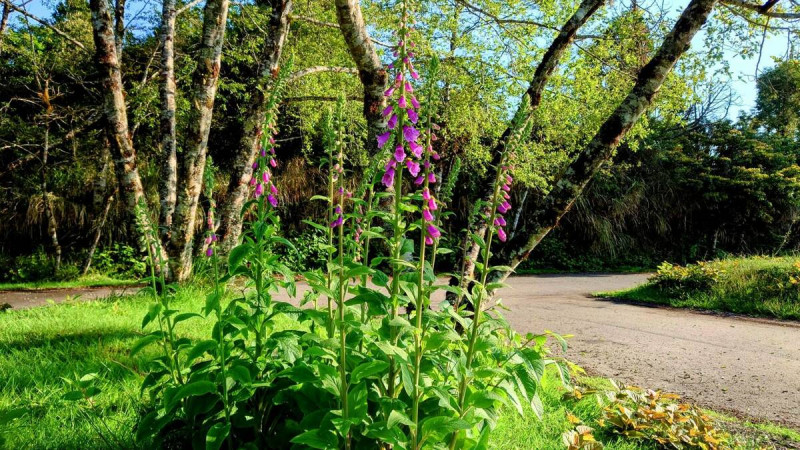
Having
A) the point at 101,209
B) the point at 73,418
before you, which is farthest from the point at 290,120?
the point at 73,418

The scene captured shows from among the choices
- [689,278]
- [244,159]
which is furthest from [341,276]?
[689,278]

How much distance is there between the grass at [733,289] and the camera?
8980mm

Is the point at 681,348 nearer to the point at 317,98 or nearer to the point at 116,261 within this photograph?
the point at 317,98

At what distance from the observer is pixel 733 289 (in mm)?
9711

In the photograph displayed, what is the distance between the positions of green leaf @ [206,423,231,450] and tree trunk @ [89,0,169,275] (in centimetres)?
481

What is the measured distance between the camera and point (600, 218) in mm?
17219

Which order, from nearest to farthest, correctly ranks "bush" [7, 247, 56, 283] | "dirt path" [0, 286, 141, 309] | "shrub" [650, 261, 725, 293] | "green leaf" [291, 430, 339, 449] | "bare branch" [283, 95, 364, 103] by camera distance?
"green leaf" [291, 430, 339, 449]
"dirt path" [0, 286, 141, 309]
"shrub" [650, 261, 725, 293]
"bare branch" [283, 95, 364, 103]
"bush" [7, 247, 56, 283]

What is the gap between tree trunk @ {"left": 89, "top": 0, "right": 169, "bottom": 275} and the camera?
19.0 ft

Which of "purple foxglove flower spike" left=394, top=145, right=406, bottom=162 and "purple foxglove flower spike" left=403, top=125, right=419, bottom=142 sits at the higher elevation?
"purple foxglove flower spike" left=403, top=125, right=419, bottom=142

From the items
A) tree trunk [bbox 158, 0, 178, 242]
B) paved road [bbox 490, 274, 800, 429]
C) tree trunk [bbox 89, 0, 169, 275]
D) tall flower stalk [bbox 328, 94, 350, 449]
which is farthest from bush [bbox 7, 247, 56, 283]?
tall flower stalk [bbox 328, 94, 350, 449]

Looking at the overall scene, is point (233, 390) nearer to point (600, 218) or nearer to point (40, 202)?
point (40, 202)

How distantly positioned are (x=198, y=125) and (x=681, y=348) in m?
7.00

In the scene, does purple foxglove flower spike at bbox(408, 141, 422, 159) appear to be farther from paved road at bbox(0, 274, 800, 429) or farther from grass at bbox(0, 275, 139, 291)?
grass at bbox(0, 275, 139, 291)

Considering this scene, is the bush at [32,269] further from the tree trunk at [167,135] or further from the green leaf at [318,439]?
the green leaf at [318,439]
